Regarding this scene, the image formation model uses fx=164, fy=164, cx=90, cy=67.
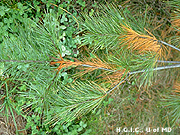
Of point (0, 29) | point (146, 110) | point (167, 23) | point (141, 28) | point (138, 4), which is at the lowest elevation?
point (146, 110)

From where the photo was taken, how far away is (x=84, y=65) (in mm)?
1115

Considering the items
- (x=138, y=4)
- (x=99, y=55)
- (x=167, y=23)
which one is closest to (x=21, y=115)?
(x=99, y=55)

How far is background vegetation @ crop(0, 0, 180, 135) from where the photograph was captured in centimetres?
94

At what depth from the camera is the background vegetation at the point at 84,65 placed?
37.1 inches

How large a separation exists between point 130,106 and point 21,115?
1013mm

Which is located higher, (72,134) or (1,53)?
(1,53)

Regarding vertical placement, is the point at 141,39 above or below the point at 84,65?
above

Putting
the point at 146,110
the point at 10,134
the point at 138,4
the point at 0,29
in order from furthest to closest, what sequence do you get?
1. the point at 146,110
2. the point at 138,4
3. the point at 10,134
4. the point at 0,29

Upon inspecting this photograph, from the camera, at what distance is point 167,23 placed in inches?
63.6

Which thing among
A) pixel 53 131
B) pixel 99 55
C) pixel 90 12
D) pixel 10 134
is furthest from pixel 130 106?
pixel 10 134

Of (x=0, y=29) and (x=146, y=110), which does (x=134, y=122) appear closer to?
(x=146, y=110)

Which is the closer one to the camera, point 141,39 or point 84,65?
point 141,39

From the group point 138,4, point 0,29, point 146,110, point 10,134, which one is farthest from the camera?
point 146,110

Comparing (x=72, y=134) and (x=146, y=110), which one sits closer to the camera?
(x=72, y=134)
